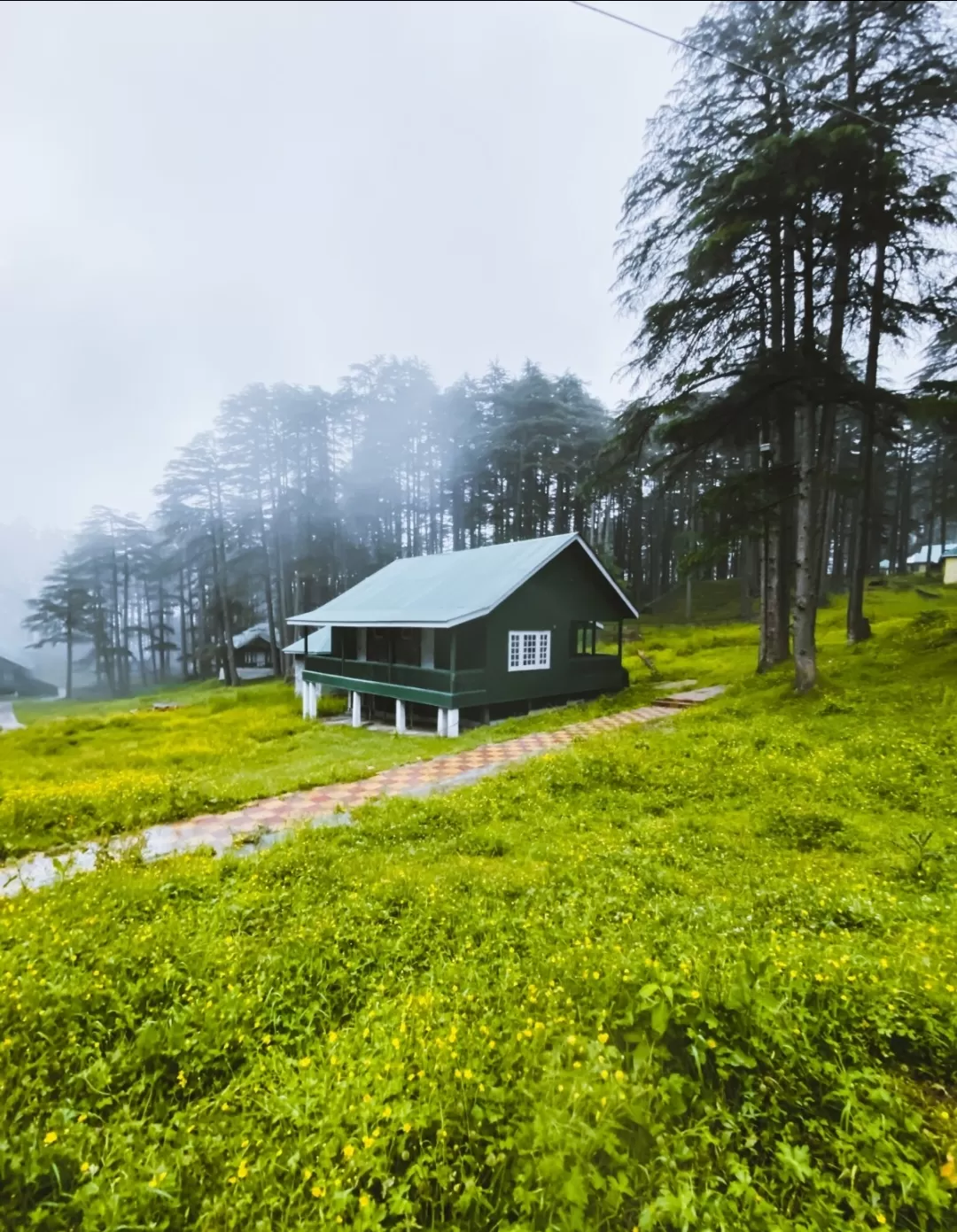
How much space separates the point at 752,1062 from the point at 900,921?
2290 millimetres

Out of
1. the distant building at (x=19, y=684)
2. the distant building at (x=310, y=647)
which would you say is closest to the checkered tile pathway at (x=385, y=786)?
the distant building at (x=310, y=647)

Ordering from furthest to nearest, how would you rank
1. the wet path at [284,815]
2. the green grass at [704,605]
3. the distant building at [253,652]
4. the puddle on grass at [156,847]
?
the distant building at [253,652] < the green grass at [704,605] < the wet path at [284,815] < the puddle on grass at [156,847]

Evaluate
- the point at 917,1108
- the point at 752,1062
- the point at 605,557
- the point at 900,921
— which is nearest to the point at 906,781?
the point at 900,921

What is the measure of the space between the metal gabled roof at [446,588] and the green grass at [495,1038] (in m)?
8.61

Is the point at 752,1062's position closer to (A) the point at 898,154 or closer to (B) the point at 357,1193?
(B) the point at 357,1193

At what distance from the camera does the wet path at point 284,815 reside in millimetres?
5992

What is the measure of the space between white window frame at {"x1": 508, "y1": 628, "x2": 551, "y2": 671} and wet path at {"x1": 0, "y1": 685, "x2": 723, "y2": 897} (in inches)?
131

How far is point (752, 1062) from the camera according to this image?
7.89 ft

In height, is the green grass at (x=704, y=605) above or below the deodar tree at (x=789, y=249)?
below

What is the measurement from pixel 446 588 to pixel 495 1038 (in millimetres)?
13617

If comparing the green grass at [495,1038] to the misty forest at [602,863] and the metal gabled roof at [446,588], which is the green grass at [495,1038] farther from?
the metal gabled roof at [446,588]

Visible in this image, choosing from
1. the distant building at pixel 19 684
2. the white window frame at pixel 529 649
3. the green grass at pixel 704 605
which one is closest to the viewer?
the white window frame at pixel 529 649

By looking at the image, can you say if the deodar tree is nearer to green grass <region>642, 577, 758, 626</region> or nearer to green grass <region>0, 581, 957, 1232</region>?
green grass <region>0, 581, 957, 1232</region>

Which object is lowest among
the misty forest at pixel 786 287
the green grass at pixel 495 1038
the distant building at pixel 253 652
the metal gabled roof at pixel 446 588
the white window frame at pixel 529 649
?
the distant building at pixel 253 652
